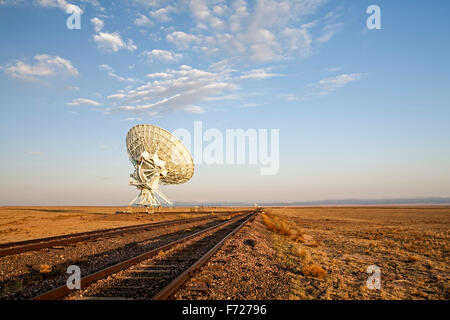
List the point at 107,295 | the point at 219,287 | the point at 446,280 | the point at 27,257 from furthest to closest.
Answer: the point at 27,257
the point at 446,280
the point at 219,287
the point at 107,295

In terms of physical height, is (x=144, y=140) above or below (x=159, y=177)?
above

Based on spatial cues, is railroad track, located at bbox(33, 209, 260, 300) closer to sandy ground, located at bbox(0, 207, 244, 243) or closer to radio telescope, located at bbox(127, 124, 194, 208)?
sandy ground, located at bbox(0, 207, 244, 243)

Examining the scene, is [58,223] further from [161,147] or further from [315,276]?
[315,276]

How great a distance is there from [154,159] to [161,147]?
1773 millimetres

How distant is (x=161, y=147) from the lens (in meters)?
36.1

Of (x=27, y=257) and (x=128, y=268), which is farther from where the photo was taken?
(x=27, y=257)

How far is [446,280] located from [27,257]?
12758mm

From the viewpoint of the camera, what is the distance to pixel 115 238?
13844 millimetres

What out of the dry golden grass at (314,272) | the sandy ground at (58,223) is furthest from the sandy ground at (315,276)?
the sandy ground at (58,223)

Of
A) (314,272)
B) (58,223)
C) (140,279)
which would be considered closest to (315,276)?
(314,272)
